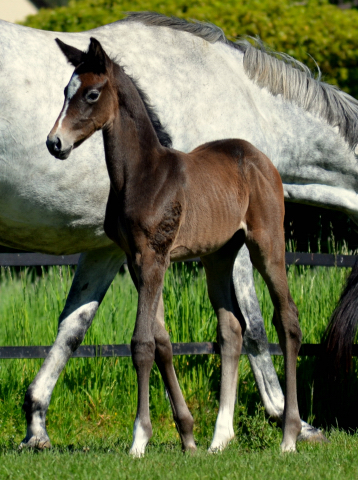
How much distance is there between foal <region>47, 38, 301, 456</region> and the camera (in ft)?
10.4

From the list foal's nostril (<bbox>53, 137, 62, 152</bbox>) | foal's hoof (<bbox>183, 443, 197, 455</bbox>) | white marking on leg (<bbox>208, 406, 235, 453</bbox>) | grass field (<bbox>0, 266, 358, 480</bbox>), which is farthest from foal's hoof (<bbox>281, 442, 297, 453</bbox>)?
foal's nostril (<bbox>53, 137, 62, 152</bbox>)

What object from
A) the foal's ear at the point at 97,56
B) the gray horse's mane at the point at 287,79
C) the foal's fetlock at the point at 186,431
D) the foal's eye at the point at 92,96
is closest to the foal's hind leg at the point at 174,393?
the foal's fetlock at the point at 186,431

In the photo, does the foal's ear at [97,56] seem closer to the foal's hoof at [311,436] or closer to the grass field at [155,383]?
the grass field at [155,383]

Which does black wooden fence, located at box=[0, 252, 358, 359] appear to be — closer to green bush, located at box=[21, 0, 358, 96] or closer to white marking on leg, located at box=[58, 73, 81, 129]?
white marking on leg, located at box=[58, 73, 81, 129]

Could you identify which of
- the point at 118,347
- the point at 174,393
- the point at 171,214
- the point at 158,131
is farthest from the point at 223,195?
the point at 118,347

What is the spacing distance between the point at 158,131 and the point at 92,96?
913 mm

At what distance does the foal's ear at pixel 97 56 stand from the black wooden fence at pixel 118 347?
2118 mm

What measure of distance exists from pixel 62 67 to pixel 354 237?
4.18 metres

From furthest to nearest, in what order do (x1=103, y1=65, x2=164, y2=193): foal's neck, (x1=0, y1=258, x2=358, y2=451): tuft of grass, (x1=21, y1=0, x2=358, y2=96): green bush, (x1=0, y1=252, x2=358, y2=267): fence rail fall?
(x1=21, y1=0, x2=358, y2=96): green bush < (x1=0, y1=252, x2=358, y2=267): fence rail < (x1=0, y1=258, x2=358, y2=451): tuft of grass < (x1=103, y1=65, x2=164, y2=193): foal's neck

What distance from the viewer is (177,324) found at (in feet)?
17.9

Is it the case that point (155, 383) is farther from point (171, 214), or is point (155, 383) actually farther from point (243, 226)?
point (171, 214)

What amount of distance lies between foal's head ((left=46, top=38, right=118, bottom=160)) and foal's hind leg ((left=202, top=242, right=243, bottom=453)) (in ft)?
4.31

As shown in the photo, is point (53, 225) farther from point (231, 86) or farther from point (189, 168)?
point (231, 86)

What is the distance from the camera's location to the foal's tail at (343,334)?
474 cm
